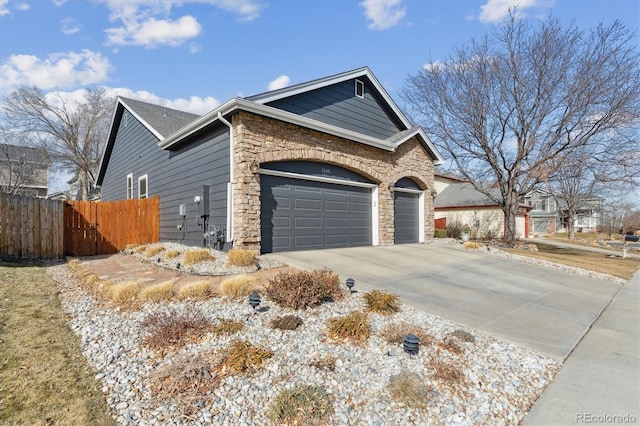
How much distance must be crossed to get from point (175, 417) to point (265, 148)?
6.84m

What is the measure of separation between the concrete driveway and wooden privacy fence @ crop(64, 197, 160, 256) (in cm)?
635

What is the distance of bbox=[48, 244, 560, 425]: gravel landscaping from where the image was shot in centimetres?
257

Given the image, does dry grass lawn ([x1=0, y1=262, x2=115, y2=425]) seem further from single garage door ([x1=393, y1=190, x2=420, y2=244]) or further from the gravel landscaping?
single garage door ([x1=393, y1=190, x2=420, y2=244])

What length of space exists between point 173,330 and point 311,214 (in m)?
6.46

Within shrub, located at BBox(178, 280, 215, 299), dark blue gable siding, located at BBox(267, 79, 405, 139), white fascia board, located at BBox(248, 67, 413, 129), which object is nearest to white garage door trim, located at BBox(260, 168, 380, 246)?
dark blue gable siding, located at BBox(267, 79, 405, 139)

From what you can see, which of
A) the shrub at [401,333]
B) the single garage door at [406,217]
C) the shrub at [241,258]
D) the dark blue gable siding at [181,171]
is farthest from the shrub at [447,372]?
the single garage door at [406,217]

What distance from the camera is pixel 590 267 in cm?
1048

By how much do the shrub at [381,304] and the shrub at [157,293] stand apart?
3.00m

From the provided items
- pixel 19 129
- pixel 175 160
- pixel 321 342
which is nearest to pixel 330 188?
pixel 175 160

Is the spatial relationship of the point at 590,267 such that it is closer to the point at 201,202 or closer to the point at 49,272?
the point at 201,202

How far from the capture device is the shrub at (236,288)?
16.2 ft

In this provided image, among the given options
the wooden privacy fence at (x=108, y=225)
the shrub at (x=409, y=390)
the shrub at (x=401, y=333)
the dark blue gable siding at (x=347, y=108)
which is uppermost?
the dark blue gable siding at (x=347, y=108)

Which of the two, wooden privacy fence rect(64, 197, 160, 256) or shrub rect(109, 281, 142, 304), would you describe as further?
wooden privacy fence rect(64, 197, 160, 256)

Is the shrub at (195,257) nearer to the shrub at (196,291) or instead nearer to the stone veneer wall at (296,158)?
the stone veneer wall at (296,158)
